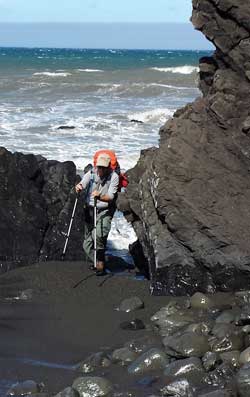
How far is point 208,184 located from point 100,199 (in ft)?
6.13

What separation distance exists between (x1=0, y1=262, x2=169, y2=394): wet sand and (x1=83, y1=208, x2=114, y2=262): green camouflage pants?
27 cm

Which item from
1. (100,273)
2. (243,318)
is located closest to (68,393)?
(243,318)

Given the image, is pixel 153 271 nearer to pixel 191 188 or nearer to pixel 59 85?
pixel 191 188

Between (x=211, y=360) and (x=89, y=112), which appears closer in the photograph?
(x=211, y=360)

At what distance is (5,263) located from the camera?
471 inches

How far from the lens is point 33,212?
41.2 feet

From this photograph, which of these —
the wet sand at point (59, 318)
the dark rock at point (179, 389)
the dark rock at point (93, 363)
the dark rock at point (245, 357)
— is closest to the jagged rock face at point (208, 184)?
the wet sand at point (59, 318)

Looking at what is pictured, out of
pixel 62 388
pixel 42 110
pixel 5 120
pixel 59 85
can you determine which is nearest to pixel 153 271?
pixel 62 388

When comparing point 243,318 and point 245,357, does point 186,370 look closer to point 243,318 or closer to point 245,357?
point 245,357

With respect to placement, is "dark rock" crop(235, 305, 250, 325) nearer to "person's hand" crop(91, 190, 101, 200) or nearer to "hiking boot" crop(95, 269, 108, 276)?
"hiking boot" crop(95, 269, 108, 276)

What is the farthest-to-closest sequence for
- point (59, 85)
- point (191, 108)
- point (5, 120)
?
point (59, 85) → point (5, 120) → point (191, 108)

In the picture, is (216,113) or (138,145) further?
(138,145)

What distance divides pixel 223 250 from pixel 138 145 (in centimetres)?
1229

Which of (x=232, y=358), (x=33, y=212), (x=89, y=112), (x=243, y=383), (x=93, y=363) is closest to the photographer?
(x=243, y=383)
